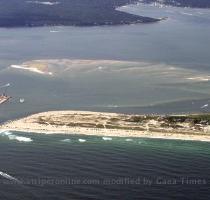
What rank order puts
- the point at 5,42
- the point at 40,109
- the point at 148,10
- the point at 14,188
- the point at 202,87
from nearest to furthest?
the point at 14,188 < the point at 40,109 < the point at 202,87 < the point at 5,42 < the point at 148,10

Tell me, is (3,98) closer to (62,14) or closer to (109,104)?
(109,104)

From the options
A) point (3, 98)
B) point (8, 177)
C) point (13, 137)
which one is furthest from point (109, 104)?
point (8, 177)

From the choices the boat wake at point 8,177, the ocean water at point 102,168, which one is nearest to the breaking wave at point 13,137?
the ocean water at point 102,168

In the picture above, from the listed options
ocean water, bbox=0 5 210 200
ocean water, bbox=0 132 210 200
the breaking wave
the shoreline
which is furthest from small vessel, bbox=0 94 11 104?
ocean water, bbox=0 132 210 200

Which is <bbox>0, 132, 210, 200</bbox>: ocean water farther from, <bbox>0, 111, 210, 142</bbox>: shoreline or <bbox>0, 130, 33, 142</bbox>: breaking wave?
<bbox>0, 111, 210, 142</bbox>: shoreline

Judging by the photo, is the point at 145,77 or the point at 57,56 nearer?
the point at 145,77

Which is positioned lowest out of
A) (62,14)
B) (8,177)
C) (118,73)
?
(8,177)

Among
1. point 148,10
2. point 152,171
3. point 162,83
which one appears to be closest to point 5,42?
point 162,83

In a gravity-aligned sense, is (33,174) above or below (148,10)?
below

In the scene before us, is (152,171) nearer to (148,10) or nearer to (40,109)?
(40,109)
